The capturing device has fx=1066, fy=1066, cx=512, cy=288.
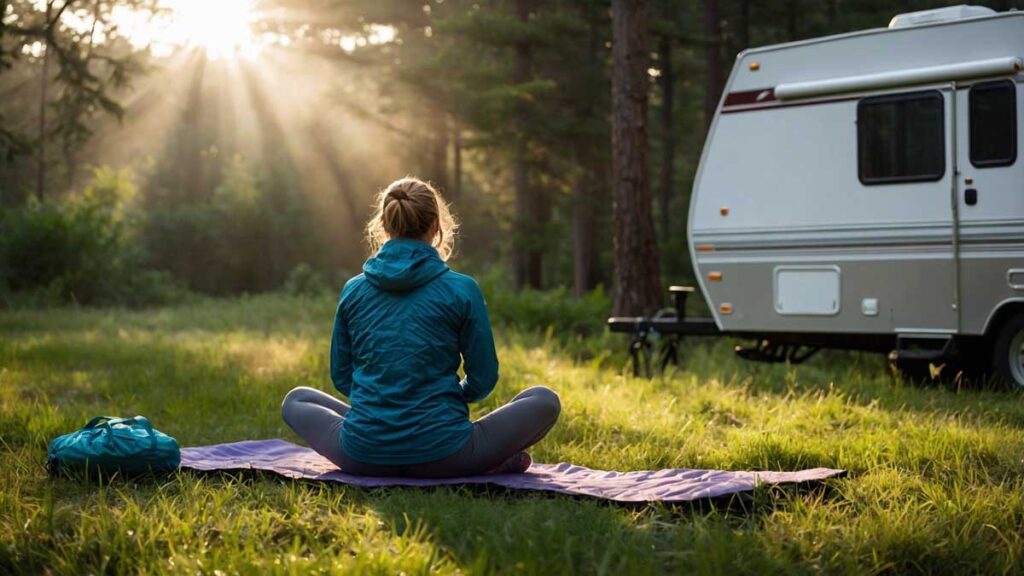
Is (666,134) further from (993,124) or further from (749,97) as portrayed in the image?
(993,124)

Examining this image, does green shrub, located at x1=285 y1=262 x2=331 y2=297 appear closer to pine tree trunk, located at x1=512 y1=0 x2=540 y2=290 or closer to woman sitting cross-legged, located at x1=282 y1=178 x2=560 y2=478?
pine tree trunk, located at x1=512 y1=0 x2=540 y2=290

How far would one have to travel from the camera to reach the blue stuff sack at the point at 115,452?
4.75 meters

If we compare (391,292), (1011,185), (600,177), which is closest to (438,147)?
(600,177)

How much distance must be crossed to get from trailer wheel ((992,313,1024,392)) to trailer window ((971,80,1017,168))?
1238 mm

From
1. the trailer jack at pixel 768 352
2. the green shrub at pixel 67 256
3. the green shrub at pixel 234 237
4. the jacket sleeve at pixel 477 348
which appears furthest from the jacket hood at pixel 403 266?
the green shrub at pixel 234 237

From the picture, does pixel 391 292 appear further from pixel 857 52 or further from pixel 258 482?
pixel 857 52

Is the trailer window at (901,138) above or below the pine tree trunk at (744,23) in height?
below

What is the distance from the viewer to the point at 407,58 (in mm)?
25938

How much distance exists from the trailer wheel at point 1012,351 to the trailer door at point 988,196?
0.22 metres

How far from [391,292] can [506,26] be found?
15905 mm

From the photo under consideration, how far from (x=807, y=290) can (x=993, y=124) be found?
1906 millimetres

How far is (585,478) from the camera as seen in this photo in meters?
4.85

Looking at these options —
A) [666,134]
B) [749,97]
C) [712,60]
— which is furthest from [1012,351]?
[666,134]

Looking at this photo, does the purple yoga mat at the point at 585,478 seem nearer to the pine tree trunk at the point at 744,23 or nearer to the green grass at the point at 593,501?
the green grass at the point at 593,501
